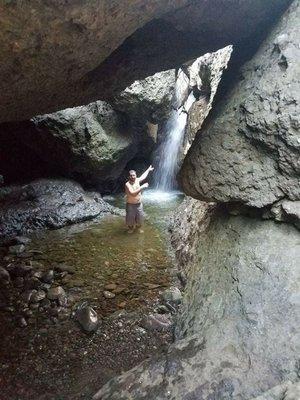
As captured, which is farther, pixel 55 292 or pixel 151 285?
pixel 151 285

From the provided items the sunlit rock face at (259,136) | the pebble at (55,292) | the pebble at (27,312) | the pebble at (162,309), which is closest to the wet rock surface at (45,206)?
the pebble at (55,292)

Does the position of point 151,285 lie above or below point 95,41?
below

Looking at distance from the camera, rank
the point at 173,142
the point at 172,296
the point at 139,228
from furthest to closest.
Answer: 1. the point at 173,142
2. the point at 139,228
3. the point at 172,296

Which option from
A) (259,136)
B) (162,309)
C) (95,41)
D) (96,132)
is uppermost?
(95,41)

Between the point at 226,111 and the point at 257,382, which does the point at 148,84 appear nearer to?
the point at 226,111

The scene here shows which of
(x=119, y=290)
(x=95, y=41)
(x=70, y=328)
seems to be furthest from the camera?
(x=119, y=290)

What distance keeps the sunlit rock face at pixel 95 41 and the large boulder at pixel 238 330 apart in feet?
7.26

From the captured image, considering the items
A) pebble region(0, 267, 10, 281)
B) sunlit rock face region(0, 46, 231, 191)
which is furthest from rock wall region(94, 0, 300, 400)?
sunlit rock face region(0, 46, 231, 191)

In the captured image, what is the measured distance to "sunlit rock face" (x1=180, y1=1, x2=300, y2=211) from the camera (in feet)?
10.4

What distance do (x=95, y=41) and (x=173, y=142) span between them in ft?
31.1

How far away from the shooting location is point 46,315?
178 inches

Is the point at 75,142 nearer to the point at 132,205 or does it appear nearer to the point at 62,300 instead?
the point at 132,205

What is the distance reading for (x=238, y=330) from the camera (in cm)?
294

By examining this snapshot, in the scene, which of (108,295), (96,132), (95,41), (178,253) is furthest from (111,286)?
(96,132)
